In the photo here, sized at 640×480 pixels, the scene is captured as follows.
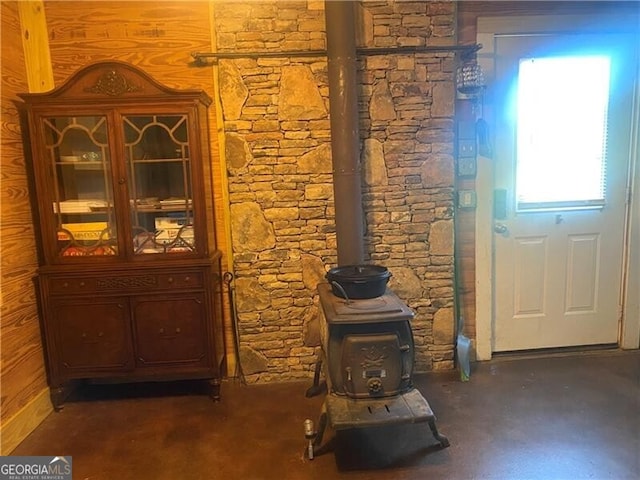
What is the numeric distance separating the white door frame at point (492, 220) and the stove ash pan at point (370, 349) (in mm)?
1058

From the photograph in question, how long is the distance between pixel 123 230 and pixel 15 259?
550 mm

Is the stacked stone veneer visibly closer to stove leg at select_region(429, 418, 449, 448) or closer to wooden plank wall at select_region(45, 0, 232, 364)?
wooden plank wall at select_region(45, 0, 232, 364)

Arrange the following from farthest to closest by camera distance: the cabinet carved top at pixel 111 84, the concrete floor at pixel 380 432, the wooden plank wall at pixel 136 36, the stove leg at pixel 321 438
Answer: the wooden plank wall at pixel 136 36, the cabinet carved top at pixel 111 84, the stove leg at pixel 321 438, the concrete floor at pixel 380 432

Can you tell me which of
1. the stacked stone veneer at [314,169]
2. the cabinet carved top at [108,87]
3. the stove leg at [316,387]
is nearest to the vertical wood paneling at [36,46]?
the cabinet carved top at [108,87]

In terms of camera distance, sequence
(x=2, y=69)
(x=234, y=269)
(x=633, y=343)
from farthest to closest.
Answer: (x=633, y=343) → (x=234, y=269) → (x=2, y=69)

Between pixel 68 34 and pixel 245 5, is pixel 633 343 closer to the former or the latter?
pixel 245 5

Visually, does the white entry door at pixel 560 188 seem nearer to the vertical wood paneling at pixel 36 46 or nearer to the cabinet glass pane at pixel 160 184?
the cabinet glass pane at pixel 160 184

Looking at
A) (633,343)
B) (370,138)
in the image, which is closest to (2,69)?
(370,138)

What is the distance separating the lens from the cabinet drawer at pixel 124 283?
2.48m

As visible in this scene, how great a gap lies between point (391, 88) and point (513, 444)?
6.66 ft

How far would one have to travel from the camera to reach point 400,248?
2832mm

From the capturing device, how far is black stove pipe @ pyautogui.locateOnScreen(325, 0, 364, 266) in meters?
2.41

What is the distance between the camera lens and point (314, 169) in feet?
8.93

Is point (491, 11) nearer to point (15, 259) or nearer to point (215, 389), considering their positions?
point (215, 389)
